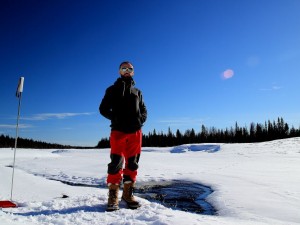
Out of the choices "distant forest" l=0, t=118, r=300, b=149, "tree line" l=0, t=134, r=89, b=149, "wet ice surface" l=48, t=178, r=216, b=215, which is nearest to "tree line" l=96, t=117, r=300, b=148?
"distant forest" l=0, t=118, r=300, b=149

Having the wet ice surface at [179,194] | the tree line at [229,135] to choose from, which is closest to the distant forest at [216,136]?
the tree line at [229,135]

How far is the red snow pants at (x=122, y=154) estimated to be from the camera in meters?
3.83

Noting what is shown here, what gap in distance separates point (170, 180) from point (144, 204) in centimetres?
411

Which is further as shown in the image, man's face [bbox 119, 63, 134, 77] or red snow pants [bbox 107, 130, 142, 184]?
man's face [bbox 119, 63, 134, 77]

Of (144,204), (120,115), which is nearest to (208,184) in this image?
(144,204)

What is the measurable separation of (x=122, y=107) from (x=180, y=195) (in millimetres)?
2660

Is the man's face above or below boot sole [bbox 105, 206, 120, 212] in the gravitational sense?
above

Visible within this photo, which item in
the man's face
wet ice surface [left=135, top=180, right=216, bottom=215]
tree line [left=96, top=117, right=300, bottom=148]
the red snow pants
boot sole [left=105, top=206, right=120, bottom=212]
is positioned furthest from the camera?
tree line [left=96, top=117, right=300, bottom=148]

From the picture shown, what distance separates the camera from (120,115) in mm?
3957

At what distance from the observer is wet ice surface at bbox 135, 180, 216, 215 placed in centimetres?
451

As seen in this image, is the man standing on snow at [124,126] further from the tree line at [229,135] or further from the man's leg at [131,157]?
the tree line at [229,135]

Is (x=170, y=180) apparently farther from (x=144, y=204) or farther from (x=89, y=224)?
(x=89, y=224)

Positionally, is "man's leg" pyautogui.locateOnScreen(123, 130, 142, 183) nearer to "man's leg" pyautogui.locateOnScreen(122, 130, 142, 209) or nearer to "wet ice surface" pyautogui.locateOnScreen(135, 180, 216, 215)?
"man's leg" pyautogui.locateOnScreen(122, 130, 142, 209)

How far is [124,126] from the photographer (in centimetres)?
393
